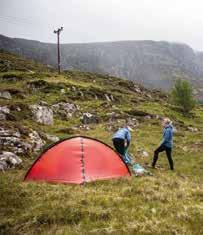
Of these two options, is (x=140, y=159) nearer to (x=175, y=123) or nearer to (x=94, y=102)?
(x=175, y=123)

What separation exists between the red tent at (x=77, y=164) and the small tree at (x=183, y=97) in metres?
40.1

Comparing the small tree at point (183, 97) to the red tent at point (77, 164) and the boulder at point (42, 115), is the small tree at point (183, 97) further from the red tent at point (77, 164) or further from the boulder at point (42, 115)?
the red tent at point (77, 164)

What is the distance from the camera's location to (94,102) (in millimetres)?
44406

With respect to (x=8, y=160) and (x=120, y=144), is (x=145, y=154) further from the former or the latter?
(x=8, y=160)

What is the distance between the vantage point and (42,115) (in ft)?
98.6

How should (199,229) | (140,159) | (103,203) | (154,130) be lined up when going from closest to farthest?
(199,229)
(103,203)
(140,159)
(154,130)

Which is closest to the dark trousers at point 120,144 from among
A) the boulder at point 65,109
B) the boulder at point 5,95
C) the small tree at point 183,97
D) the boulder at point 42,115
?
the boulder at point 42,115

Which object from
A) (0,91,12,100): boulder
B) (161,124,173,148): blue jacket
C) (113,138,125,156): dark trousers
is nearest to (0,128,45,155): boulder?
(113,138,125,156): dark trousers

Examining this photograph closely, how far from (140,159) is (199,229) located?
492 inches

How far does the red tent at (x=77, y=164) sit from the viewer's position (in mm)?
13148

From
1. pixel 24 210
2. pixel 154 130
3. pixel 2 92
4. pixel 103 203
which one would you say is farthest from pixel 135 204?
pixel 2 92

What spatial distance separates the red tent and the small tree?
40053 mm

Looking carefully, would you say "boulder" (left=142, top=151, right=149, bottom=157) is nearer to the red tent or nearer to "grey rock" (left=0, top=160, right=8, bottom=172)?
the red tent

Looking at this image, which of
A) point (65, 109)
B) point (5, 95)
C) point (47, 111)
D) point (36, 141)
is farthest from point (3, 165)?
point (5, 95)
